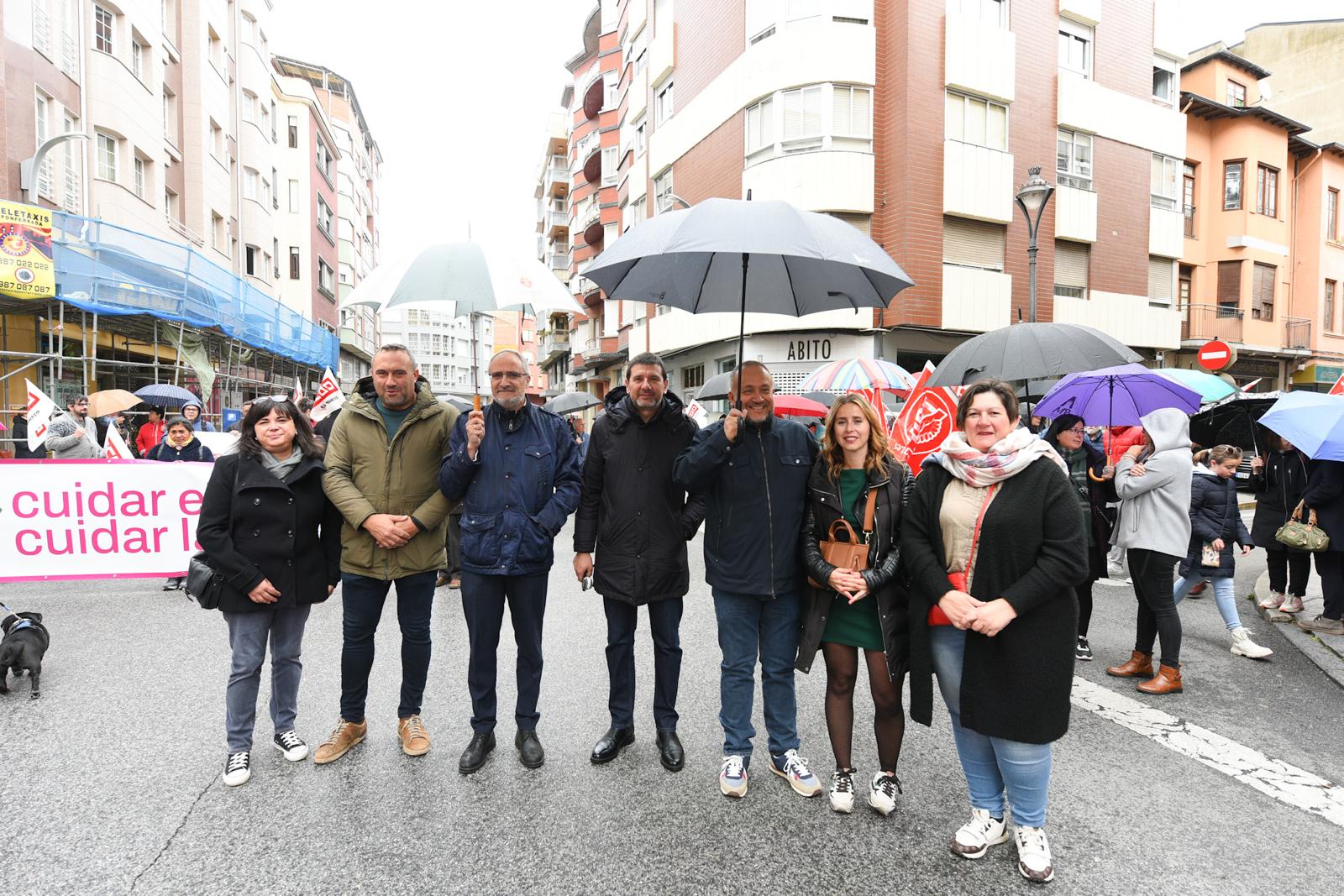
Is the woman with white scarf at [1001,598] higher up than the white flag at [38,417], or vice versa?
the white flag at [38,417]

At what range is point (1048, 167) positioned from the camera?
→ 68.4 ft

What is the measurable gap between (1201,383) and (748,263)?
5.27m

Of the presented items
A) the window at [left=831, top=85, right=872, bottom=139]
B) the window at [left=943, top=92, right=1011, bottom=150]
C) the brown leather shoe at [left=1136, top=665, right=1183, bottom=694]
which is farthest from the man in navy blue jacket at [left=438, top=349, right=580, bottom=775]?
Answer: the window at [left=943, top=92, right=1011, bottom=150]

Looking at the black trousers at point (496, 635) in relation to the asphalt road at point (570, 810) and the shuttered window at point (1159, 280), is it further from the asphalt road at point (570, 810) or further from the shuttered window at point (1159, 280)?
the shuttered window at point (1159, 280)

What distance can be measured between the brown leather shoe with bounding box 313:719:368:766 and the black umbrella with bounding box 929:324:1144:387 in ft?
15.4

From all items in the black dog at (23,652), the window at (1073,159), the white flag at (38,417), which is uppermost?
the window at (1073,159)

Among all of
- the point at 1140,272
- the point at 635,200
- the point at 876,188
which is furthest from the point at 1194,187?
the point at 635,200

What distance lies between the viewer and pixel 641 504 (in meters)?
3.87

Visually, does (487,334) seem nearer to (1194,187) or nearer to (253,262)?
(253,262)

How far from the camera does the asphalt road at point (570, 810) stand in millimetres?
2889

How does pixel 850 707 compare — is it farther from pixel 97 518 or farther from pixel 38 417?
pixel 38 417

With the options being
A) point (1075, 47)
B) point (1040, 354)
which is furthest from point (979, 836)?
point (1075, 47)

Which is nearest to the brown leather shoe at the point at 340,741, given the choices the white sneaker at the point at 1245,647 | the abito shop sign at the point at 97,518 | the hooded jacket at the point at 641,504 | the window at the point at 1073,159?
the hooded jacket at the point at 641,504

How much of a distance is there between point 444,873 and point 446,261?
3.15 metres
